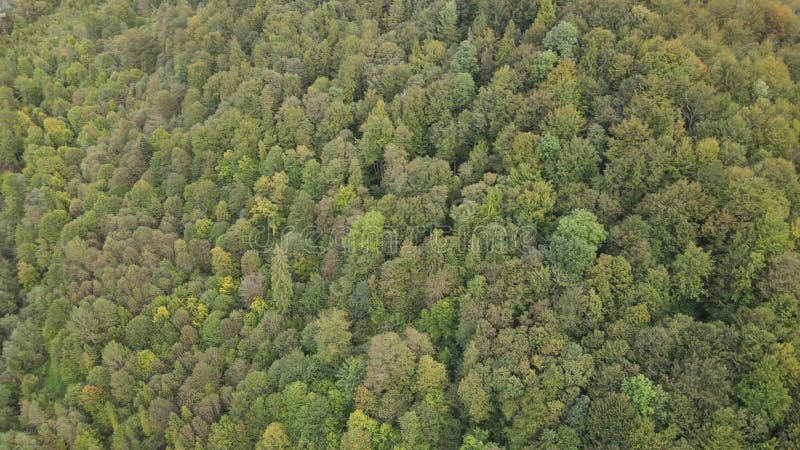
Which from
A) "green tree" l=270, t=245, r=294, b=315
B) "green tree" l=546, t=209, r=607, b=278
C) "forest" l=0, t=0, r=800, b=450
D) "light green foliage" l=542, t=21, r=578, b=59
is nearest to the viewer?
"forest" l=0, t=0, r=800, b=450

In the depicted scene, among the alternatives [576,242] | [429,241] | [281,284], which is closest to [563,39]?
[576,242]

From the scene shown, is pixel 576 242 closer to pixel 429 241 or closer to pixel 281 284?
pixel 429 241

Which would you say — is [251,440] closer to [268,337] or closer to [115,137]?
[268,337]

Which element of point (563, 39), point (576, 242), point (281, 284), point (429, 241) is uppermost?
point (563, 39)

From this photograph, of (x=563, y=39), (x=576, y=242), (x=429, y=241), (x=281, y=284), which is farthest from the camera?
(x=563, y=39)

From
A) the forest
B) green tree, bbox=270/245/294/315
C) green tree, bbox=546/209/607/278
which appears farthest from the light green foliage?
green tree, bbox=270/245/294/315

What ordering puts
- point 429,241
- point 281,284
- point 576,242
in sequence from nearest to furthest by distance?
point 576,242, point 429,241, point 281,284

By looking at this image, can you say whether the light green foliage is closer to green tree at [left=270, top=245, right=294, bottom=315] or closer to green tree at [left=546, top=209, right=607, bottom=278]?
green tree at [left=546, top=209, right=607, bottom=278]

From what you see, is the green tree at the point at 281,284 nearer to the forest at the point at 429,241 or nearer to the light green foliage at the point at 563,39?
the forest at the point at 429,241

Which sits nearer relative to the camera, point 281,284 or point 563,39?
point 281,284
